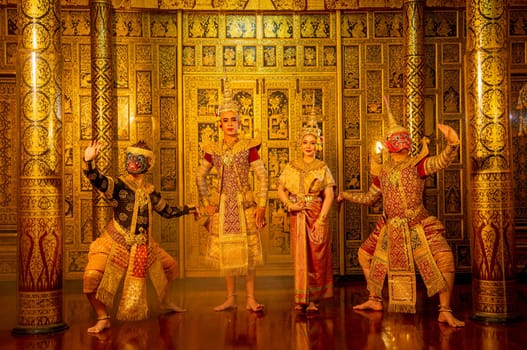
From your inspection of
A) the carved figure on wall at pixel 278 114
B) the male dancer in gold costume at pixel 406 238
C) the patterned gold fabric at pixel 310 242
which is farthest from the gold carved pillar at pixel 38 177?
the carved figure on wall at pixel 278 114

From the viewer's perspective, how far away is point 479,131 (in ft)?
16.8

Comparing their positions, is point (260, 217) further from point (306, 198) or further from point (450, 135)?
point (450, 135)

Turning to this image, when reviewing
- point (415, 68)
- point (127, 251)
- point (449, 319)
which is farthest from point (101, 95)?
point (449, 319)

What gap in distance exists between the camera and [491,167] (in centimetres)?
505

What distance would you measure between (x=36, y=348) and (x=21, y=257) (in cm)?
85

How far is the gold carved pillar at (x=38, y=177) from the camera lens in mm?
4879

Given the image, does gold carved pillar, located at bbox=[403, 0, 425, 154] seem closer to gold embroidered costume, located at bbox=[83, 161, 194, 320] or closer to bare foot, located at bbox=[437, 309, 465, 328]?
bare foot, located at bbox=[437, 309, 465, 328]

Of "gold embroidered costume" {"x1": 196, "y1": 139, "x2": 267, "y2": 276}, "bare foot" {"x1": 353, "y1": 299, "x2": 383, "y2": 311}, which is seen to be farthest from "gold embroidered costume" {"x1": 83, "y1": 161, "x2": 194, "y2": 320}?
"bare foot" {"x1": 353, "y1": 299, "x2": 383, "y2": 311}

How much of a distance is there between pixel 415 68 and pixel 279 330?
13.1 ft

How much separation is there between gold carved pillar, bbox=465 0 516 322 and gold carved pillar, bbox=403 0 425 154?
2.22 metres

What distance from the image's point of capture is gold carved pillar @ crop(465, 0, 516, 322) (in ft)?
Result: 16.5

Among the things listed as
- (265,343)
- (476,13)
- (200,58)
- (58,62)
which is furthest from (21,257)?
(476,13)

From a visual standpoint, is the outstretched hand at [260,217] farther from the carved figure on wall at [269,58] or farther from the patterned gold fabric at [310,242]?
the carved figure on wall at [269,58]

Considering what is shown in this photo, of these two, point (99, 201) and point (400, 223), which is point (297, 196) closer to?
point (400, 223)
